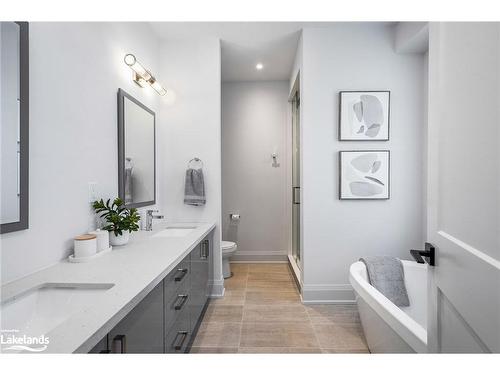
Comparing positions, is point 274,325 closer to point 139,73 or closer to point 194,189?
point 194,189

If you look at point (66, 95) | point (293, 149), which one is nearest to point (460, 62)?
point (66, 95)

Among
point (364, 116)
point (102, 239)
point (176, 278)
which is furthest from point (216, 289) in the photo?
point (364, 116)

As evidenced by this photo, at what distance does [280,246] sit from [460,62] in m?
3.48

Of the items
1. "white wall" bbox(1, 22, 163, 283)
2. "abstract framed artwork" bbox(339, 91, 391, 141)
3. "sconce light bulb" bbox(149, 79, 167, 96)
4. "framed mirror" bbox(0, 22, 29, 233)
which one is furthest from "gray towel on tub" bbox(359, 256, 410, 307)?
"sconce light bulb" bbox(149, 79, 167, 96)

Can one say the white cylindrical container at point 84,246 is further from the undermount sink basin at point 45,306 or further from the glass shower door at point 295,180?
the glass shower door at point 295,180

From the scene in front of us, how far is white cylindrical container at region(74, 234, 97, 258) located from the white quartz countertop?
54 mm

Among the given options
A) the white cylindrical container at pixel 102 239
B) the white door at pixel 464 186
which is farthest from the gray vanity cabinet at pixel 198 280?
the white door at pixel 464 186

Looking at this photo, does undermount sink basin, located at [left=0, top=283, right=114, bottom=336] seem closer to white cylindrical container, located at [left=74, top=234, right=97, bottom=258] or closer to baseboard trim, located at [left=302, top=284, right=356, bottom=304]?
white cylindrical container, located at [left=74, top=234, right=97, bottom=258]

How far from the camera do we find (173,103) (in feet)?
9.19

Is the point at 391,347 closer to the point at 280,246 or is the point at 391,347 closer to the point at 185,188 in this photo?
the point at 185,188

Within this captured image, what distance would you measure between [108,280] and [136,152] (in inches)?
53.9

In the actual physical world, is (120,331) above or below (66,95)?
below

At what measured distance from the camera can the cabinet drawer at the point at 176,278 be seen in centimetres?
134

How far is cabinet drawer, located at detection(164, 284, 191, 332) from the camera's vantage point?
1.34 metres
